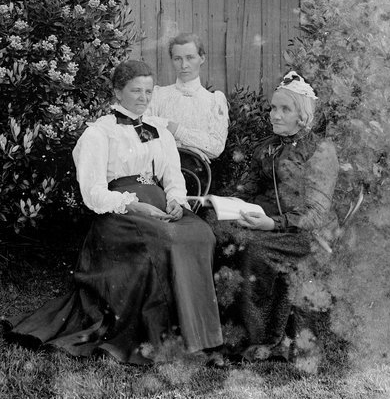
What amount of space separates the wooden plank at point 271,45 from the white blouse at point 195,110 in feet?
6.15

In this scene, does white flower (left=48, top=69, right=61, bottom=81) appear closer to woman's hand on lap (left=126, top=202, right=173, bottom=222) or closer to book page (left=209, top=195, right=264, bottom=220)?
woman's hand on lap (left=126, top=202, right=173, bottom=222)

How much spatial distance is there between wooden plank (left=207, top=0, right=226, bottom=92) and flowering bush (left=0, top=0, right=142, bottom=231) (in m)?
1.85

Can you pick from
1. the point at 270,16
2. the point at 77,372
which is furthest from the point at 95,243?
the point at 270,16

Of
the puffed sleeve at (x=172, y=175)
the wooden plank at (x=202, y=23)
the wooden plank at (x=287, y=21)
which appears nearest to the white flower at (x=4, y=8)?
the puffed sleeve at (x=172, y=175)

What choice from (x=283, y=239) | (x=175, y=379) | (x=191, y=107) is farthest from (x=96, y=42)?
(x=175, y=379)

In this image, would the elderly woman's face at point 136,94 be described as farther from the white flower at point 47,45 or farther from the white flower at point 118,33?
the white flower at point 118,33

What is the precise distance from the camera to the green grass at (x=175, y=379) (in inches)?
163

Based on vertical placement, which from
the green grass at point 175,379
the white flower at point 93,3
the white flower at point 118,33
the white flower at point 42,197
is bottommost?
the green grass at point 175,379

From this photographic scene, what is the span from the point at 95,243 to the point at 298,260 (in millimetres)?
1239

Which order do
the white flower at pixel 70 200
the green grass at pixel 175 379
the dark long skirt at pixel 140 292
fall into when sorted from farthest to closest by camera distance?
the white flower at pixel 70 200 → the dark long skirt at pixel 140 292 → the green grass at pixel 175 379

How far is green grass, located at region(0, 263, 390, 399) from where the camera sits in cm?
413

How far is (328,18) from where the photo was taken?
6656 millimetres

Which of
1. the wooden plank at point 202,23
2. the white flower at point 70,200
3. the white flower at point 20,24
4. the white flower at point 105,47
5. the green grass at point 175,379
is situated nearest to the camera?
the green grass at point 175,379

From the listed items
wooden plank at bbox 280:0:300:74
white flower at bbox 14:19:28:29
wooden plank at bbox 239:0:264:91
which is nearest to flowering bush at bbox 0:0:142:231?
white flower at bbox 14:19:28:29
